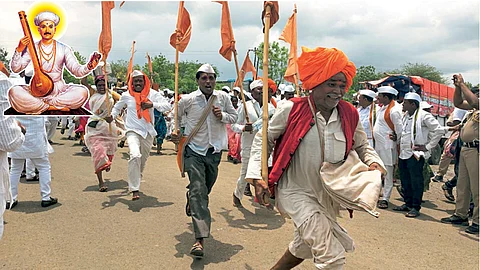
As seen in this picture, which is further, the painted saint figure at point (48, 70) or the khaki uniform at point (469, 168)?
the khaki uniform at point (469, 168)

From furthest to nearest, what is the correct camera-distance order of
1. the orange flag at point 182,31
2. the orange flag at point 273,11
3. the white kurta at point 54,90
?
the orange flag at point 182,31, the orange flag at point 273,11, the white kurta at point 54,90

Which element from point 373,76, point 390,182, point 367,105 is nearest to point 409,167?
point 390,182

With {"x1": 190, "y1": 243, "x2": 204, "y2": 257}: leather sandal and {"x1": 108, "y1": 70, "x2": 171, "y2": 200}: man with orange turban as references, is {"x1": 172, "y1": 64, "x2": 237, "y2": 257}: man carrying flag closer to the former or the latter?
{"x1": 190, "y1": 243, "x2": 204, "y2": 257}: leather sandal

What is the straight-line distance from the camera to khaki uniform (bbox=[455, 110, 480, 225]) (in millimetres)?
5844

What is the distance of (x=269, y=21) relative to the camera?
12.2 feet

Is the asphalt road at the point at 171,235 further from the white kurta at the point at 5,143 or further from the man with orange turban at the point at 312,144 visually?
the man with orange turban at the point at 312,144

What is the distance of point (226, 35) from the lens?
211 inches

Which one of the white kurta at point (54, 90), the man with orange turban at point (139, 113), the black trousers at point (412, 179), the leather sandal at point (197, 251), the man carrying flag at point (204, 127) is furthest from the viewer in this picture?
the man with orange turban at point (139, 113)

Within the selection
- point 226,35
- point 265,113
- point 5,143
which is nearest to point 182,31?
point 226,35

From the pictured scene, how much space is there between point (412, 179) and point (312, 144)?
424cm

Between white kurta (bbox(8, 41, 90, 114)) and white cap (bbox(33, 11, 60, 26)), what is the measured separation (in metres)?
0.17

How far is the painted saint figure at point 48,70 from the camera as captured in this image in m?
3.23

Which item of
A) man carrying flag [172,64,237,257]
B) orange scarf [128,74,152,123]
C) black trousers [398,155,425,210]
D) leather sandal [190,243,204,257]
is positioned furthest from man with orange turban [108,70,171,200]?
black trousers [398,155,425,210]

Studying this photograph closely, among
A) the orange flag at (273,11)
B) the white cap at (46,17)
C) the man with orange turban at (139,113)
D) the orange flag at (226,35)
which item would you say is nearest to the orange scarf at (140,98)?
the man with orange turban at (139,113)
